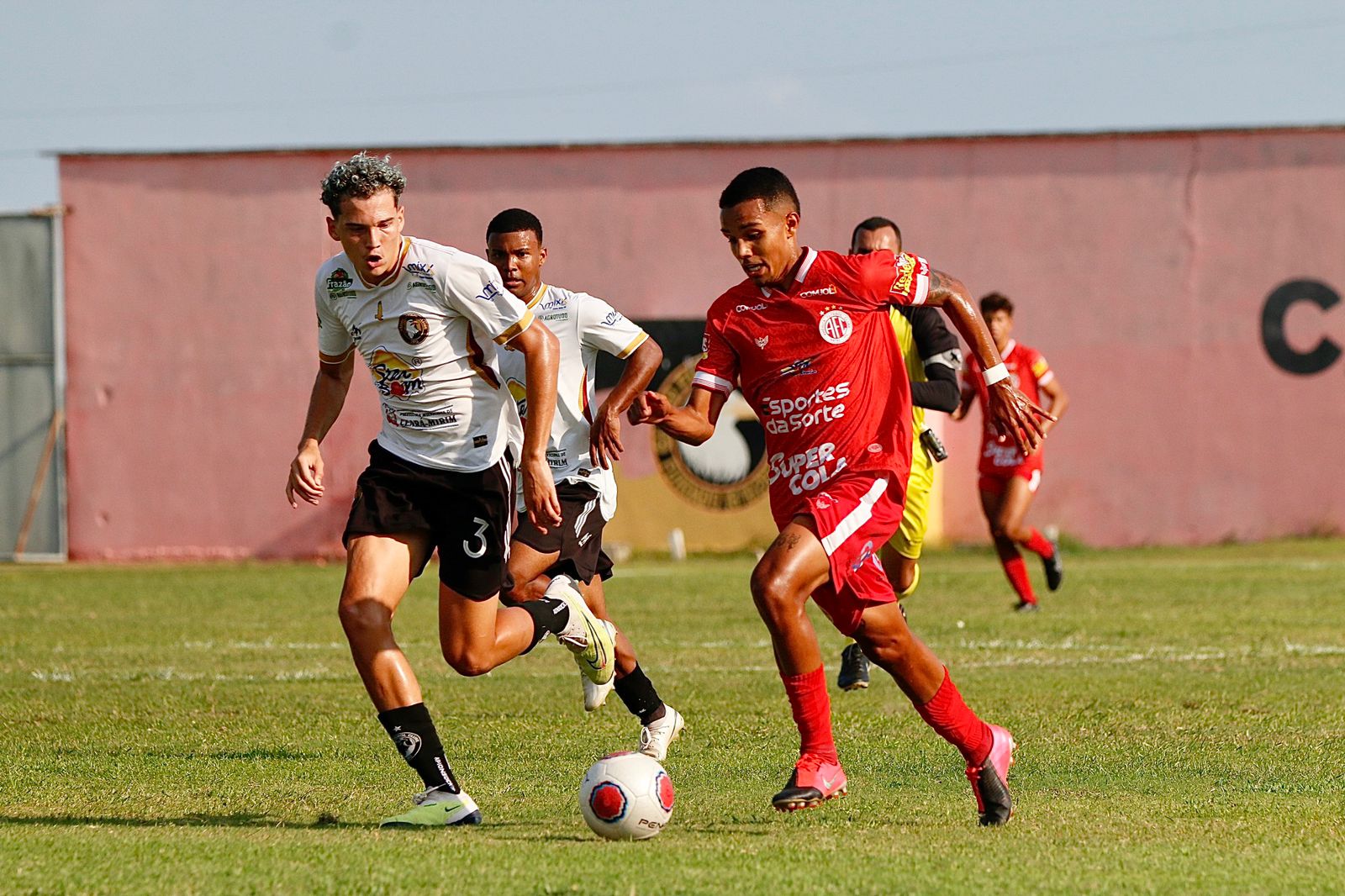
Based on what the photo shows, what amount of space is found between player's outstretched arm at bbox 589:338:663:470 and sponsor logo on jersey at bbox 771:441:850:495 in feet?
2.15

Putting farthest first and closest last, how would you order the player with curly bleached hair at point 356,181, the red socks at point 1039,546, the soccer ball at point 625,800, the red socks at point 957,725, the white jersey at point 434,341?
the red socks at point 1039,546 → the white jersey at point 434,341 → the player with curly bleached hair at point 356,181 → the red socks at point 957,725 → the soccer ball at point 625,800

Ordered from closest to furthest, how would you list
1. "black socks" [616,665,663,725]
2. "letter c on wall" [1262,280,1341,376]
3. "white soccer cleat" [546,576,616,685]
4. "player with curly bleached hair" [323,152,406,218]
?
"player with curly bleached hair" [323,152,406,218]
"white soccer cleat" [546,576,616,685]
"black socks" [616,665,663,725]
"letter c on wall" [1262,280,1341,376]

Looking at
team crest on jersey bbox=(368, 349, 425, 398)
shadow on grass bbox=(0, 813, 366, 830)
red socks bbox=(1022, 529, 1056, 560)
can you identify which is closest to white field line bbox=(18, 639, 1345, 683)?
red socks bbox=(1022, 529, 1056, 560)

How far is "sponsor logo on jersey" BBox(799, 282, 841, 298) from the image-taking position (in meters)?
6.04

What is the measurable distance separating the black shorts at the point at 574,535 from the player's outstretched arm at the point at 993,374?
2250 mm

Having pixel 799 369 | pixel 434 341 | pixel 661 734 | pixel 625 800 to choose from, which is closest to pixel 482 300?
pixel 434 341

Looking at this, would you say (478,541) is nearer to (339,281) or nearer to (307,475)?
(307,475)

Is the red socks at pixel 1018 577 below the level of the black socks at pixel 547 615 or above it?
below

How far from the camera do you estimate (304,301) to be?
78.0ft

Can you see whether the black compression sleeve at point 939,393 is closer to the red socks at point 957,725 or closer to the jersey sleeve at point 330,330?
the red socks at point 957,725

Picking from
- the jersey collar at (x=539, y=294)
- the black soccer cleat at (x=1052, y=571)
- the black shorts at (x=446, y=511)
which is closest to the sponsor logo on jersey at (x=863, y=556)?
the black shorts at (x=446, y=511)

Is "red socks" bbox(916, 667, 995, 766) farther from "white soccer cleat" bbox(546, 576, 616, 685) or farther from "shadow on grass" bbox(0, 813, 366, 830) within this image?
"shadow on grass" bbox(0, 813, 366, 830)

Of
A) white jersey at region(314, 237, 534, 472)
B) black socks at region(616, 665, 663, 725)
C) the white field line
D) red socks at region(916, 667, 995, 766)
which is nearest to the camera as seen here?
red socks at region(916, 667, 995, 766)

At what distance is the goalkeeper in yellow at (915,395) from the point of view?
8.51 metres
